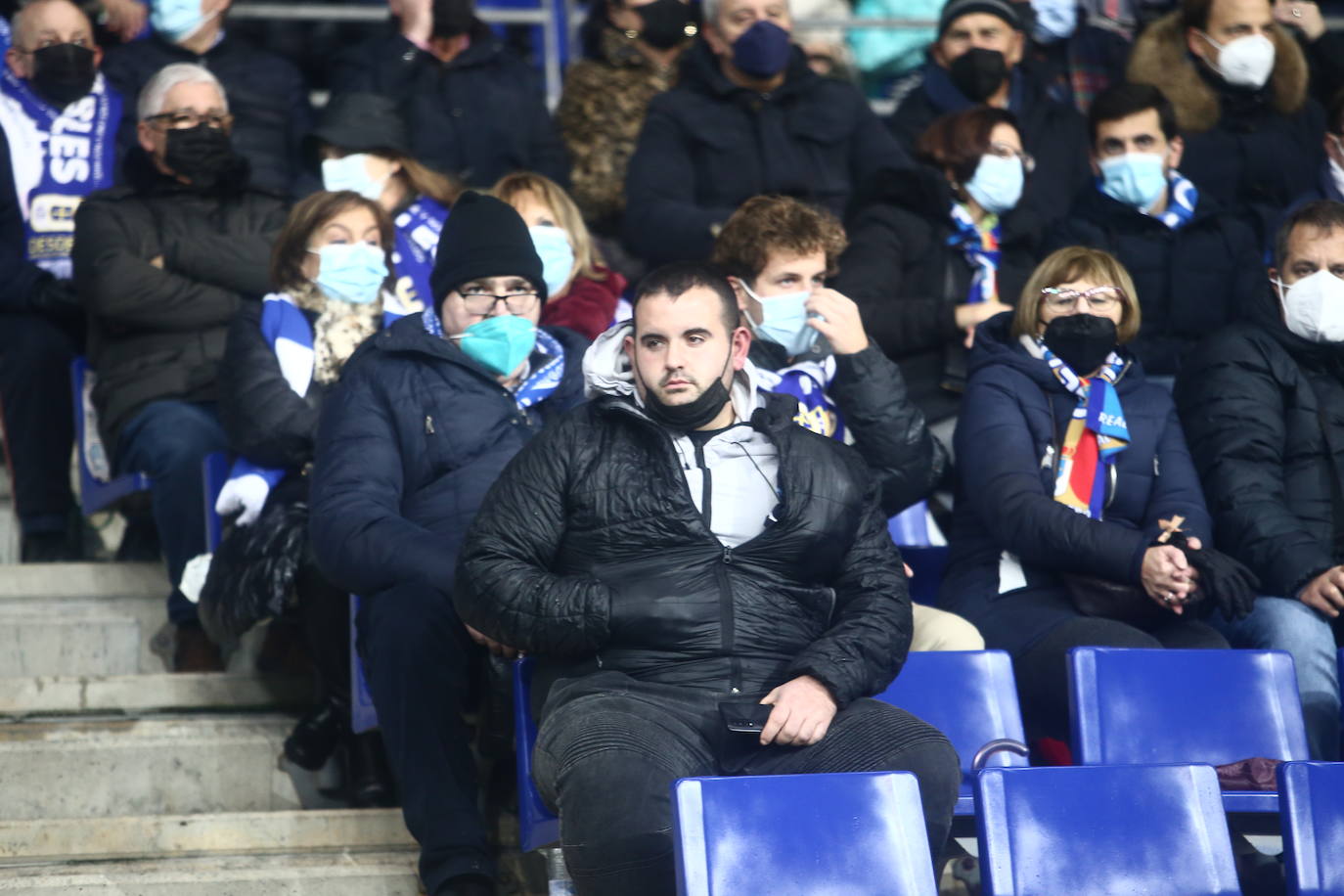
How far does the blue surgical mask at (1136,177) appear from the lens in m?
5.54

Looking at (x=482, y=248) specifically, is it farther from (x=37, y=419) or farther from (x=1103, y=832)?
(x=1103, y=832)

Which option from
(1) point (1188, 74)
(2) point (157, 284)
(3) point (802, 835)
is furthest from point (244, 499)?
(1) point (1188, 74)

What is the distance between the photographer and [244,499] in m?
4.52

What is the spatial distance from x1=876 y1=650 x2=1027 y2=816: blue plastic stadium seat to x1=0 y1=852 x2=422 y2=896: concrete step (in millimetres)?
1170

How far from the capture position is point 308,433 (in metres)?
4.57

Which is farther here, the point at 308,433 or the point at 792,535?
the point at 308,433

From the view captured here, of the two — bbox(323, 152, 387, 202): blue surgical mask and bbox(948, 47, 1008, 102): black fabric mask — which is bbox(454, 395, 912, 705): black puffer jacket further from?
bbox(948, 47, 1008, 102): black fabric mask

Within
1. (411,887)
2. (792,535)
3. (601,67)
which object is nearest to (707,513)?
(792,535)

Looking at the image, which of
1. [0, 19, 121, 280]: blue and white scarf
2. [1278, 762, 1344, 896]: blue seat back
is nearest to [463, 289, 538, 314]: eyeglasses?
[0, 19, 121, 280]: blue and white scarf

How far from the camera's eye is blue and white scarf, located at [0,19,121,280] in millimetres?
5703

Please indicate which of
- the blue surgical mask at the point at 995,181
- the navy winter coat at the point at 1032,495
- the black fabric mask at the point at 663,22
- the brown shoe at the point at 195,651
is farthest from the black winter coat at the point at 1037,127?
the brown shoe at the point at 195,651

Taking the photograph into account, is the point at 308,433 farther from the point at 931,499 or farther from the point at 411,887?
the point at 931,499

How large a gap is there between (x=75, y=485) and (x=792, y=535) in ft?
10.1

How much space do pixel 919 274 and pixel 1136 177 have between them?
0.76 m
